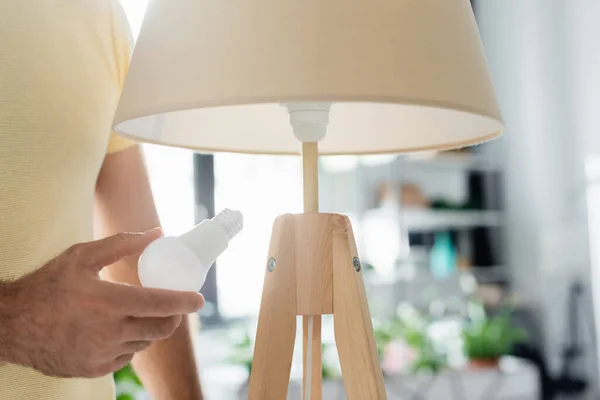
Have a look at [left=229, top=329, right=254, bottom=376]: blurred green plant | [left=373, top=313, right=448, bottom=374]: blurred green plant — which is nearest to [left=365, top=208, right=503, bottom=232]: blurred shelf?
[left=373, top=313, right=448, bottom=374]: blurred green plant

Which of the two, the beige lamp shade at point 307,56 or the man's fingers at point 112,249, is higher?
the beige lamp shade at point 307,56

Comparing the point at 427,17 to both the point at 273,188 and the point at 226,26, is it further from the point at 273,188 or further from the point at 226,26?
the point at 273,188

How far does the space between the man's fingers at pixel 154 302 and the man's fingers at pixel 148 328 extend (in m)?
0.01

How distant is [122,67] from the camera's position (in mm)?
827

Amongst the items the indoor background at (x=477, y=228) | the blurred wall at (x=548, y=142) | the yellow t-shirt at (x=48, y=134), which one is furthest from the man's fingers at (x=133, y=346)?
the blurred wall at (x=548, y=142)

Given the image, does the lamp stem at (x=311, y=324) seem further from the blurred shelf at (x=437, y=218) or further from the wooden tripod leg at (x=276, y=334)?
the blurred shelf at (x=437, y=218)

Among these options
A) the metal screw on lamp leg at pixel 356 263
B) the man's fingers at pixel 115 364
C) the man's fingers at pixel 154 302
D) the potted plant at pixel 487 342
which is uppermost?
the metal screw on lamp leg at pixel 356 263

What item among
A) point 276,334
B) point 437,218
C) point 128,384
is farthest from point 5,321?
point 437,218

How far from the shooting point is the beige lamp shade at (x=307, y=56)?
42 centimetres

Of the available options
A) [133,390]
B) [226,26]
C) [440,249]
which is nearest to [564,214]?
[440,249]

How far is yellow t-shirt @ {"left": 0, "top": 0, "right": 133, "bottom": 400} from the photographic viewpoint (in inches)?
27.4

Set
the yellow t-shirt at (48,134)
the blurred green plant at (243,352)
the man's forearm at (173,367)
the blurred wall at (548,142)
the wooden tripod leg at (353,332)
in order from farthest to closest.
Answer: the blurred wall at (548,142) < the blurred green plant at (243,352) < the man's forearm at (173,367) < the yellow t-shirt at (48,134) < the wooden tripod leg at (353,332)

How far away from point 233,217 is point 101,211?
442 millimetres

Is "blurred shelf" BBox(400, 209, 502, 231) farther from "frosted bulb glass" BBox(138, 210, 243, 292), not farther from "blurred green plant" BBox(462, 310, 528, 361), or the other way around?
"frosted bulb glass" BBox(138, 210, 243, 292)
